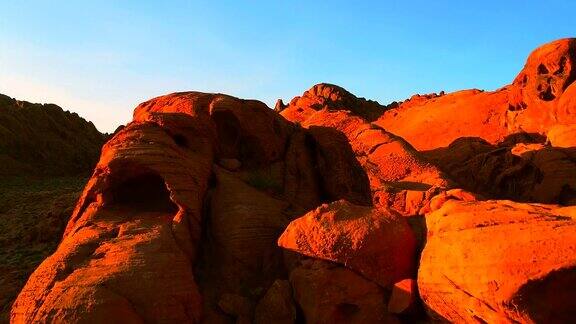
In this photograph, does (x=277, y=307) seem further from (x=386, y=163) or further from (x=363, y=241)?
(x=386, y=163)

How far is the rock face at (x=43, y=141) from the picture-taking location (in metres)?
31.9

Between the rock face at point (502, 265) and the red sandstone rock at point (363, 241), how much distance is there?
46 centimetres

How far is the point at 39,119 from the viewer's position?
37.1 metres

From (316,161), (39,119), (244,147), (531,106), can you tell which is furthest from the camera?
(39,119)

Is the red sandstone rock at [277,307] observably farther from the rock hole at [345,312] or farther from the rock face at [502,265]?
the rock face at [502,265]

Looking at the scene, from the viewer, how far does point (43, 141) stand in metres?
34.6

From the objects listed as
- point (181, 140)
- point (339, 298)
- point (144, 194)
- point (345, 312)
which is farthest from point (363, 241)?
point (144, 194)

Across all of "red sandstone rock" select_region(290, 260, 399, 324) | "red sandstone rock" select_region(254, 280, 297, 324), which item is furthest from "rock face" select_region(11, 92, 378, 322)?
"red sandstone rock" select_region(290, 260, 399, 324)

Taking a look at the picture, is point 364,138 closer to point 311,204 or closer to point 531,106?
point 311,204

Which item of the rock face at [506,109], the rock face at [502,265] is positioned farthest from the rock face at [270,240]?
the rock face at [506,109]

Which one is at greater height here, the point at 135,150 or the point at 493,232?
the point at 135,150

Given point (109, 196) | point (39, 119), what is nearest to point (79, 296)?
point (109, 196)

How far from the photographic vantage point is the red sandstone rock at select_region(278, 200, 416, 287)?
8938mm

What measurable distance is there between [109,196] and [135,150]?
110 cm
